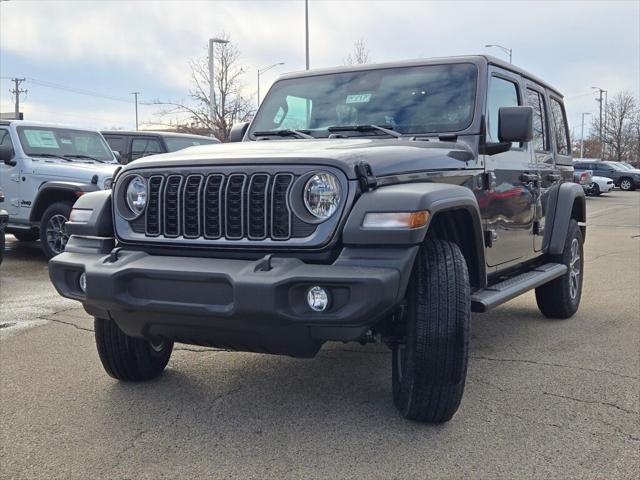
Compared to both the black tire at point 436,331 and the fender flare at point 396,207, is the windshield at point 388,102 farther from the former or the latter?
the black tire at point 436,331

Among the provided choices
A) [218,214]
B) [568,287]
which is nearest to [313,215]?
[218,214]

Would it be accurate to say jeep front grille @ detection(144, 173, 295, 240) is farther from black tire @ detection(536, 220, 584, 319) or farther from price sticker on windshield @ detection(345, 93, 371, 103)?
black tire @ detection(536, 220, 584, 319)

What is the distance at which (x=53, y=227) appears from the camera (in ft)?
30.4

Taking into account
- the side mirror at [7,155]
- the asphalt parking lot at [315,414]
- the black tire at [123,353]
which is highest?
the side mirror at [7,155]

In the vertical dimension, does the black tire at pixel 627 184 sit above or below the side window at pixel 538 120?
below

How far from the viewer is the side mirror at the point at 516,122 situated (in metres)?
4.22

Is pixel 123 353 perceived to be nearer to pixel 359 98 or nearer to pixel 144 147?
pixel 359 98

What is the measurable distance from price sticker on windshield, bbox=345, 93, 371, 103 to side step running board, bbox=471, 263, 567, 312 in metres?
1.46

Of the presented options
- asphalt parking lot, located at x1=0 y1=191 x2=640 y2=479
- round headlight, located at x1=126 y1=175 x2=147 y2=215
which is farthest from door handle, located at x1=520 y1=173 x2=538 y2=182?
round headlight, located at x1=126 y1=175 x2=147 y2=215

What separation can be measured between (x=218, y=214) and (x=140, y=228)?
503 millimetres

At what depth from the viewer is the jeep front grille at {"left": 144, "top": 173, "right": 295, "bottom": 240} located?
3234 millimetres

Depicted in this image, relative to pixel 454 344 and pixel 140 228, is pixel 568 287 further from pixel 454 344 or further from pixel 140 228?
pixel 140 228

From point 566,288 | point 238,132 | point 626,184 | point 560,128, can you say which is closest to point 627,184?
point 626,184

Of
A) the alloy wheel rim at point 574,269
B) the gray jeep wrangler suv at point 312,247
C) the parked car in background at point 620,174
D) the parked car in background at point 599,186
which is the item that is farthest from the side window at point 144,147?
the parked car in background at point 620,174
